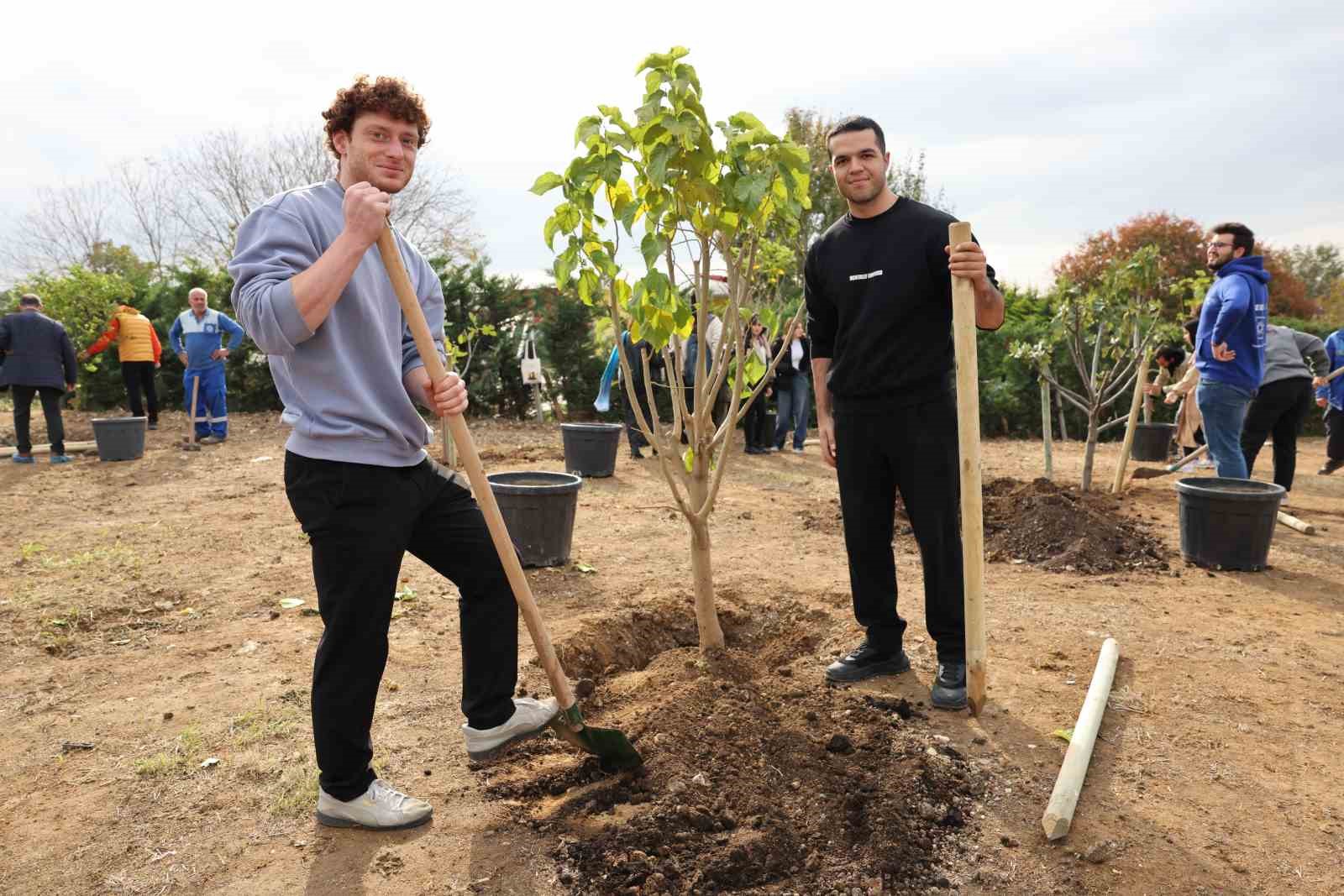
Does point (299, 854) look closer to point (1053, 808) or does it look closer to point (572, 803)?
point (572, 803)

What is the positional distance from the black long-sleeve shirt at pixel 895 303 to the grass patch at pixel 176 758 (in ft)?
9.05

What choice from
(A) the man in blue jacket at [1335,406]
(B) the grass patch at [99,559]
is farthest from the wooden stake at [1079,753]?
(A) the man in blue jacket at [1335,406]

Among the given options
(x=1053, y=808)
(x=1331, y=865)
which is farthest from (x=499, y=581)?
(x=1331, y=865)

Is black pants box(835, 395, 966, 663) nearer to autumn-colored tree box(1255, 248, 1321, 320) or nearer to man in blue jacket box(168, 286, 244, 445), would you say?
man in blue jacket box(168, 286, 244, 445)

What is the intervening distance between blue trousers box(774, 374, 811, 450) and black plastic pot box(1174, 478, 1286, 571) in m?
5.62

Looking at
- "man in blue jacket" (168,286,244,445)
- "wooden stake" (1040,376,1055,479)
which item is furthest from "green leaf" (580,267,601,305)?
"man in blue jacket" (168,286,244,445)

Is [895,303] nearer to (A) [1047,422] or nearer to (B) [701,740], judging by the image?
(B) [701,740]

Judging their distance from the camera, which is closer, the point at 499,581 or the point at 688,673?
the point at 499,581

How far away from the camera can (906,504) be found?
11.7 ft

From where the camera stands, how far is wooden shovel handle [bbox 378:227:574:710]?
7.82ft

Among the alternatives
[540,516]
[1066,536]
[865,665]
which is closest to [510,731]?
[865,665]

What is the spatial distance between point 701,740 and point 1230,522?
429 cm

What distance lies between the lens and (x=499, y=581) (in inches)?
109

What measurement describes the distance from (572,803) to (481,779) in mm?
386
